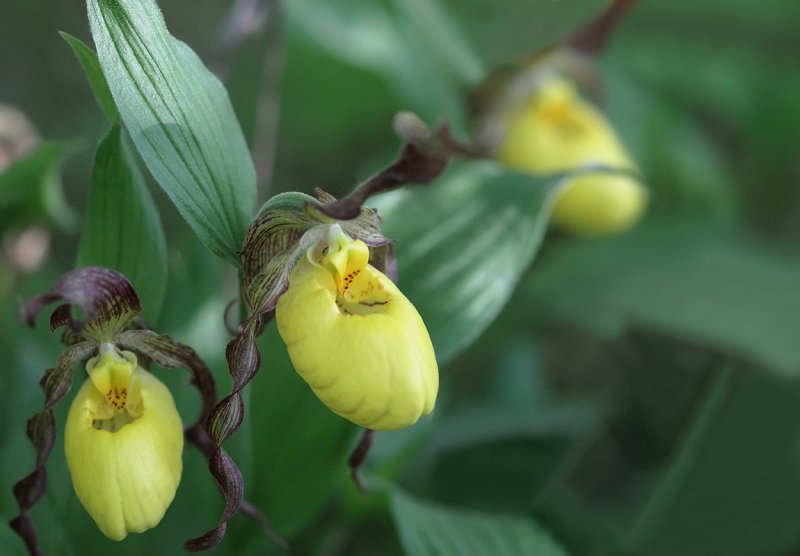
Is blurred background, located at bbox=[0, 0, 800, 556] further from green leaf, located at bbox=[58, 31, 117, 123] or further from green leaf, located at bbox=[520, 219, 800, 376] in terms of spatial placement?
green leaf, located at bbox=[58, 31, 117, 123]

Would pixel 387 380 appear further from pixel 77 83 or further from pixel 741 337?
pixel 77 83

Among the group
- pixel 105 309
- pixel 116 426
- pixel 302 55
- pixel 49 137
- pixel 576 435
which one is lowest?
pixel 576 435

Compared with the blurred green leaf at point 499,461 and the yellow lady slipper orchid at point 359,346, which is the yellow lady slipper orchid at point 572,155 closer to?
the blurred green leaf at point 499,461

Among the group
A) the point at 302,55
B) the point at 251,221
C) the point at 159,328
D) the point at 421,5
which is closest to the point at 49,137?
the point at 302,55

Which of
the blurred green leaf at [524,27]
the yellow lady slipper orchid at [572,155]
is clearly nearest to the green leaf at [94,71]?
the blurred green leaf at [524,27]

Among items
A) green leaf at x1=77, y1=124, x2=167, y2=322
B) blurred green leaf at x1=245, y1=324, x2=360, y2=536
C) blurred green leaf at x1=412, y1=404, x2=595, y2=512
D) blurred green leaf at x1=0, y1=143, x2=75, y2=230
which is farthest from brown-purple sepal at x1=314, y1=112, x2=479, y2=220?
blurred green leaf at x1=412, y1=404, x2=595, y2=512
